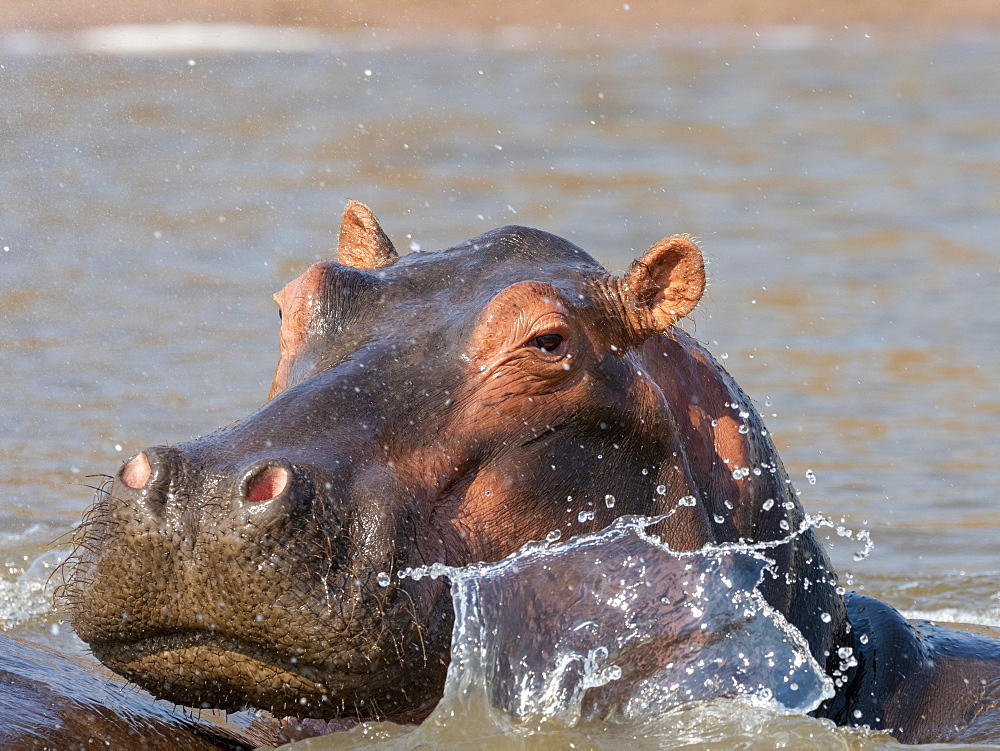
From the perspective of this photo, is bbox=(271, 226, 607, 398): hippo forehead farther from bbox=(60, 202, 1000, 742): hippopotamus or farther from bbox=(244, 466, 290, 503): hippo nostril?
bbox=(244, 466, 290, 503): hippo nostril

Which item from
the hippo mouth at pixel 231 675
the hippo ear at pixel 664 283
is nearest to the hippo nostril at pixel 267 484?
the hippo mouth at pixel 231 675

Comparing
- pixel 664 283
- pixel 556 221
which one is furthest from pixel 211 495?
pixel 556 221

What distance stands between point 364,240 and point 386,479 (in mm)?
1536

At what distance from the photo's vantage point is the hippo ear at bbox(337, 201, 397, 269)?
16.9ft

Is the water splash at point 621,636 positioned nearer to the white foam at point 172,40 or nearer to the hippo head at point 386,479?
the hippo head at point 386,479

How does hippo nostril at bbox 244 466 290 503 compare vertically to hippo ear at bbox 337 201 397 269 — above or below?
below

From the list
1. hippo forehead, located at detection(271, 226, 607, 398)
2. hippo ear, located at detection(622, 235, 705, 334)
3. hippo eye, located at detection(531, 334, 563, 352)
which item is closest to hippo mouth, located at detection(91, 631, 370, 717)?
hippo forehead, located at detection(271, 226, 607, 398)

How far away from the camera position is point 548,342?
4262 millimetres

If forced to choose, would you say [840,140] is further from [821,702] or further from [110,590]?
[110,590]

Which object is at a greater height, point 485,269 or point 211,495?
point 485,269

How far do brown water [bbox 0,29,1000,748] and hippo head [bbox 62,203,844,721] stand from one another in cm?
59

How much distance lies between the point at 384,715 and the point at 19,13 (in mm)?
26136

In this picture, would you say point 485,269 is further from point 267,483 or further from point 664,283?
point 267,483

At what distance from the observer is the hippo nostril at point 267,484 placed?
3600 mm
